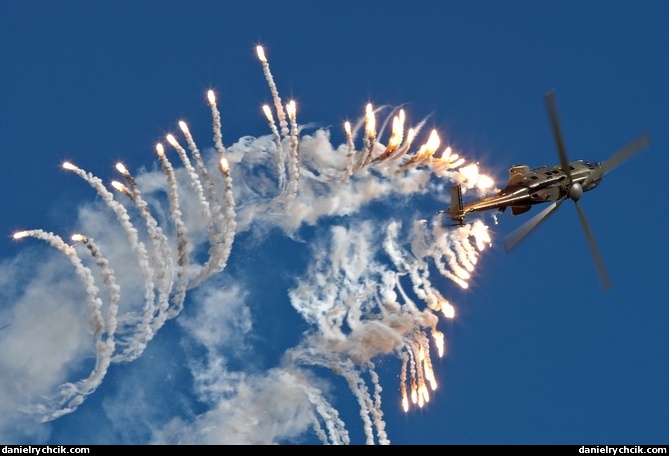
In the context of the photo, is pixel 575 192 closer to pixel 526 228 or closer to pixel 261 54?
pixel 526 228

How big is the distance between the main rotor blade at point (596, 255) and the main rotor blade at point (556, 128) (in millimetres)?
3753

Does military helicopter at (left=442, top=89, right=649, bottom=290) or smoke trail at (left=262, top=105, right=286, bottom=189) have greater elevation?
smoke trail at (left=262, top=105, right=286, bottom=189)

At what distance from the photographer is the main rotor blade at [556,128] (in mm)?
62250

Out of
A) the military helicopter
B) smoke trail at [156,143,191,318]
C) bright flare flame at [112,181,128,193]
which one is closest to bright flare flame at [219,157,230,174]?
smoke trail at [156,143,191,318]

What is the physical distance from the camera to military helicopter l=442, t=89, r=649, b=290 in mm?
65625

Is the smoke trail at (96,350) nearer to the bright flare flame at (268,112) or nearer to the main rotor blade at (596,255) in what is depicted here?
the bright flare flame at (268,112)

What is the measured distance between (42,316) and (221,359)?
671 inches

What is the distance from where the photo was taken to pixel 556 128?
63938 mm

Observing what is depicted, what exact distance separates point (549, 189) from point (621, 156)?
21.5ft

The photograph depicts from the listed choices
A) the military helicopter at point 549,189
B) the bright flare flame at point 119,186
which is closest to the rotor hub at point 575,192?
the military helicopter at point 549,189

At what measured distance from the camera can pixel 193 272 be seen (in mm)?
72938

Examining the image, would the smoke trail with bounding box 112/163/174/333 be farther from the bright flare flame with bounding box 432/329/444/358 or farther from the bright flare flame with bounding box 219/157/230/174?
the bright flare flame with bounding box 432/329/444/358
